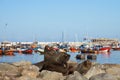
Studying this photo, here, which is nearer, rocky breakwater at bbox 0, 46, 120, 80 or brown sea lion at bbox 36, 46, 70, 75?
rocky breakwater at bbox 0, 46, 120, 80

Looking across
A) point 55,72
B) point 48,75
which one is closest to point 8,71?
point 48,75

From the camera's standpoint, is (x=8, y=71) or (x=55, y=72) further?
(x=8, y=71)

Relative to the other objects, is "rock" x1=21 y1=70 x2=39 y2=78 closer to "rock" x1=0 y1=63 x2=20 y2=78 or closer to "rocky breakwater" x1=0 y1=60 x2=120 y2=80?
"rocky breakwater" x1=0 y1=60 x2=120 y2=80

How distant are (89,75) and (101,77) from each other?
5.97ft

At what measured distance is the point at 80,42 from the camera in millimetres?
168875

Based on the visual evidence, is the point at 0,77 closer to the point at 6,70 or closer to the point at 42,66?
the point at 6,70

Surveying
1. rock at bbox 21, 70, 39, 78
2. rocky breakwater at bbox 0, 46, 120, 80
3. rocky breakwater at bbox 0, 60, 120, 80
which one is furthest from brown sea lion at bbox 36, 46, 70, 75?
rock at bbox 21, 70, 39, 78

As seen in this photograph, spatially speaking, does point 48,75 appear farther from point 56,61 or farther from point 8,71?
point 56,61

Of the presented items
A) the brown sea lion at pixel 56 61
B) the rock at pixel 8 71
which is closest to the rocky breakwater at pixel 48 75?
the rock at pixel 8 71

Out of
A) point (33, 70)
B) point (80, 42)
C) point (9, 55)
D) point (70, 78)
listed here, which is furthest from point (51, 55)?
point (80, 42)

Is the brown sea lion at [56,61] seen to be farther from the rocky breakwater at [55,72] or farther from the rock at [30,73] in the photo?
the rock at [30,73]

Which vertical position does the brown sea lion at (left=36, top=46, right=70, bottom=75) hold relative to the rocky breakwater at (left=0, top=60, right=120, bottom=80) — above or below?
above

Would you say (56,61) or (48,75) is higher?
(56,61)

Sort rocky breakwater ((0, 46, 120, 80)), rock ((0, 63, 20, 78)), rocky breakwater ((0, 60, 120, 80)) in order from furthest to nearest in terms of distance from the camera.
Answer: rock ((0, 63, 20, 78)) < rocky breakwater ((0, 46, 120, 80)) < rocky breakwater ((0, 60, 120, 80))
